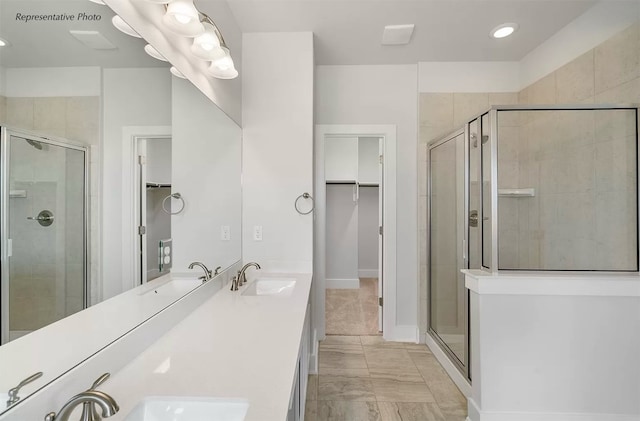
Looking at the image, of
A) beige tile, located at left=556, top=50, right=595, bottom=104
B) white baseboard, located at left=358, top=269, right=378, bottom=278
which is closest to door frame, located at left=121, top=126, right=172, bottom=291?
beige tile, located at left=556, top=50, right=595, bottom=104

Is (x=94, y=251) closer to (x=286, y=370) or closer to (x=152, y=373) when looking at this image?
(x=152, y=373)

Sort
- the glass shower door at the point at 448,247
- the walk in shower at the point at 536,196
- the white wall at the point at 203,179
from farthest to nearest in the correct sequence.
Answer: the glass shower door at the point at 448,247 → the walk in shower at the point at 536,196 → the white wall at the point at 203,179

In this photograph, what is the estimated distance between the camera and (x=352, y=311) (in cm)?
374

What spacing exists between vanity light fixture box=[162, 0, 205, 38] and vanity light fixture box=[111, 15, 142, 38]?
0.24 m

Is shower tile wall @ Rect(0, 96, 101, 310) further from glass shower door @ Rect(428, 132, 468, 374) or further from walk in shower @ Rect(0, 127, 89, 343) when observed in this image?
glass shower door @ Rect(428, 132, 468, 374)

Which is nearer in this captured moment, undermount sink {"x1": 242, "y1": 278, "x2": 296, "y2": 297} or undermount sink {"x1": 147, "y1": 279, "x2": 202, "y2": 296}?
undermount sink {"x1": 147, "y1": 279, "x2": 202, "y2": 296}

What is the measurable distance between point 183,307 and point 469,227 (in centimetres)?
197

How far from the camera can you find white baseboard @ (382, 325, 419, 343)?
2938mm

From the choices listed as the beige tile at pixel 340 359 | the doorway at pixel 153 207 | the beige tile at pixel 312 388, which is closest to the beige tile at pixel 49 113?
the doorway at pixel 153 207

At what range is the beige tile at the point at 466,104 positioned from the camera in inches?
114

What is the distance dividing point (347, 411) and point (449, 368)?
0.97 m

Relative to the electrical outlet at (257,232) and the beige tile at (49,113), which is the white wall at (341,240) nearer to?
the electrical outlet at (257,232)

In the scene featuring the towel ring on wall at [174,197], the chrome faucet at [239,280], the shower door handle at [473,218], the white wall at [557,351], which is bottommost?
the white wall at [557,351]

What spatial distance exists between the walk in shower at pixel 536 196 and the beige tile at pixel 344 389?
0.72m
